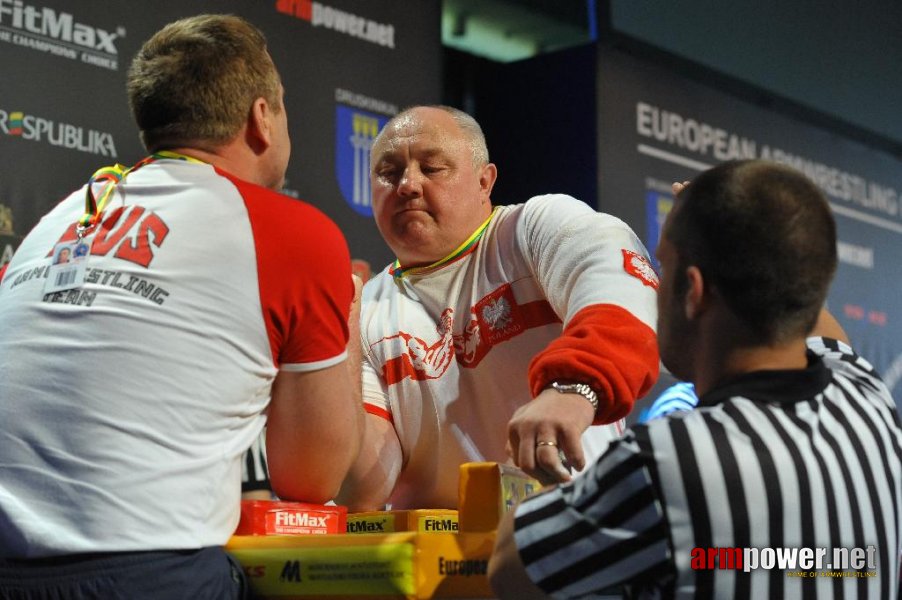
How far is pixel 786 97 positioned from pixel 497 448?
3543 mm

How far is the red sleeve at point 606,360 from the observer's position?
140 cm

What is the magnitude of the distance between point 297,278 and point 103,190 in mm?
283

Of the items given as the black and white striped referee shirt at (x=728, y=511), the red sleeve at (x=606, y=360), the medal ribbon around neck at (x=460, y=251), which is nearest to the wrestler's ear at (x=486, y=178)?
the medal ribbon around neck at (x=460, y=251)

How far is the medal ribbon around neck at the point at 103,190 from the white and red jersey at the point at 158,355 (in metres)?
0.02

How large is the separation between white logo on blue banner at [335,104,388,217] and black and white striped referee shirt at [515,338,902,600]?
90.5 inches

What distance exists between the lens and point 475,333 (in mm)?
2008

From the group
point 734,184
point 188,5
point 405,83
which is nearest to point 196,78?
point 734,184

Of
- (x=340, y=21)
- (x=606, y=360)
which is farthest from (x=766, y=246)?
(x=340, y=21)

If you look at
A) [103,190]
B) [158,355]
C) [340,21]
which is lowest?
[158,355]

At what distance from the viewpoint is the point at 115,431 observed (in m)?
A: 1.22

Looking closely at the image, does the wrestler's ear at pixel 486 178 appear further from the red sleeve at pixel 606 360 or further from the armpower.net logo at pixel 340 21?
the armpower.net logo at pixel 340 21

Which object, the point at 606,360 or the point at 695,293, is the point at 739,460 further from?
the point at 606,360

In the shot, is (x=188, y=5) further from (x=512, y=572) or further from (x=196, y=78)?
(x=512, y=572)

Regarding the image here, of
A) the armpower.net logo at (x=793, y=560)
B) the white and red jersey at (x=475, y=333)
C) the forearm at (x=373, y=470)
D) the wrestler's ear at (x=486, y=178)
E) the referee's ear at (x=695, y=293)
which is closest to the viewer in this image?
the armpower.net logo at (x=793, y=560)
